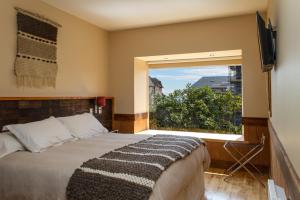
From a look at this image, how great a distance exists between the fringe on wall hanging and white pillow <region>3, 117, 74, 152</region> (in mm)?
652

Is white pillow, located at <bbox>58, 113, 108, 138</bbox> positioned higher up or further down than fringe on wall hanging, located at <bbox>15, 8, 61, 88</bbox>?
further down

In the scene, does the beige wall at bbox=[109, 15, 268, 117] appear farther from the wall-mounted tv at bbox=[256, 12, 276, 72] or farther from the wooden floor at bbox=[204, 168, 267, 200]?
the wall-mounted tv at bbox=[256, 12, 276, 72]

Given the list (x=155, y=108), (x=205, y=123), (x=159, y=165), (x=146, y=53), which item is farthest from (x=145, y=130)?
(x=159, y=165)

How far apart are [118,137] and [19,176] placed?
139 centimetres

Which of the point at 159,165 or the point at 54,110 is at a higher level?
the point at 54,110

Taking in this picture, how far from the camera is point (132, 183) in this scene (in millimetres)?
1648

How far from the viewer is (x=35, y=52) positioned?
3146mm

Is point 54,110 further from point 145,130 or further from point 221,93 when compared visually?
point 221,93

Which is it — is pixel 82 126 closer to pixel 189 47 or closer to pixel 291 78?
pixel 189 47

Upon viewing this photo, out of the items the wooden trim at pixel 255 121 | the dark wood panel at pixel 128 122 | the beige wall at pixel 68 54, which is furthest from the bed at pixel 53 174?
the dark wood panel at pixel 128 122

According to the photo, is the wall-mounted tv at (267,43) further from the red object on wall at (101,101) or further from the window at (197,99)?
the red object on wall at (101,101)

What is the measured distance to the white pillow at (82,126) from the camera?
3196 millimetres

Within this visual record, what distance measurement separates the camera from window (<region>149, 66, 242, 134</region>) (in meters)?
4.39

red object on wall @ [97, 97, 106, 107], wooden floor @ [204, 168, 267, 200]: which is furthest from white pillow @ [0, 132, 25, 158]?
wooden floor @ [204, 168, 267, 200]
